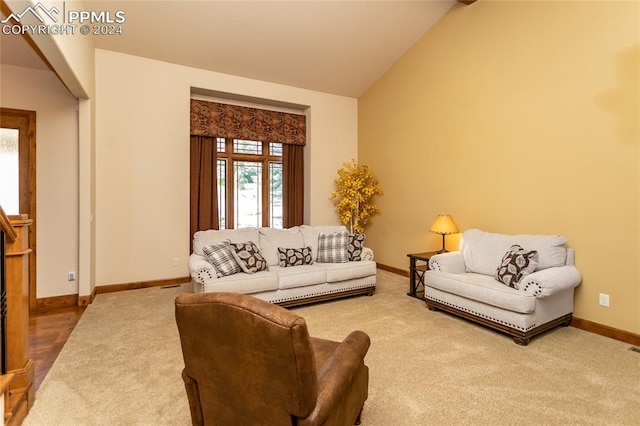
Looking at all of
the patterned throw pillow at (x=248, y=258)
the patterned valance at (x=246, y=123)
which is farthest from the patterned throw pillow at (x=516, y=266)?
the patterned valance at (x=246, y=123)

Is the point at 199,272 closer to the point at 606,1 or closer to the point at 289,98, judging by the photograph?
the point at 289,98

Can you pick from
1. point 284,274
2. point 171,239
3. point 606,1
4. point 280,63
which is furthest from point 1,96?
point 606,1

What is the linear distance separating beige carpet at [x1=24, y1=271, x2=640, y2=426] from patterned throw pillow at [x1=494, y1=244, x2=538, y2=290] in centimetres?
56

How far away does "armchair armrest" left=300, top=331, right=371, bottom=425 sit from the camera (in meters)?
1.26

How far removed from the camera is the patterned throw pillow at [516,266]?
3262 mm

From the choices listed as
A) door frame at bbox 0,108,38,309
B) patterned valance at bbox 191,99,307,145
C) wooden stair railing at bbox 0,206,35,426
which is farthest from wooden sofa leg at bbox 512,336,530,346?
door frame at bbox 0,108,38,309

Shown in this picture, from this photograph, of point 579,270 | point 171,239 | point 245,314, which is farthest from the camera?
point 171,239

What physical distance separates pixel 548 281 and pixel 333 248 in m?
2.43

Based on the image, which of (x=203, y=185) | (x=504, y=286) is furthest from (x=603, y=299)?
(x=203, y=185)

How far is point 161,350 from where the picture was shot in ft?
9.46

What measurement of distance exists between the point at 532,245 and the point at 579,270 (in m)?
0.51

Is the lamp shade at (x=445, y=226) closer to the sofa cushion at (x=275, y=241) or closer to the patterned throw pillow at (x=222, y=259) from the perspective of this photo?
the sofa cushion at (x=275, y=241)

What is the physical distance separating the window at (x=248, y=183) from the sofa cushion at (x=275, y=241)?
1509 millimetres

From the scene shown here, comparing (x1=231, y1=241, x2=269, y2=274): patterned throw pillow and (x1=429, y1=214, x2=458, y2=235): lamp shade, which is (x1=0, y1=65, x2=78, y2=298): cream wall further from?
(x1=429, y1=214, x2=458, y2=235): lamp shade
